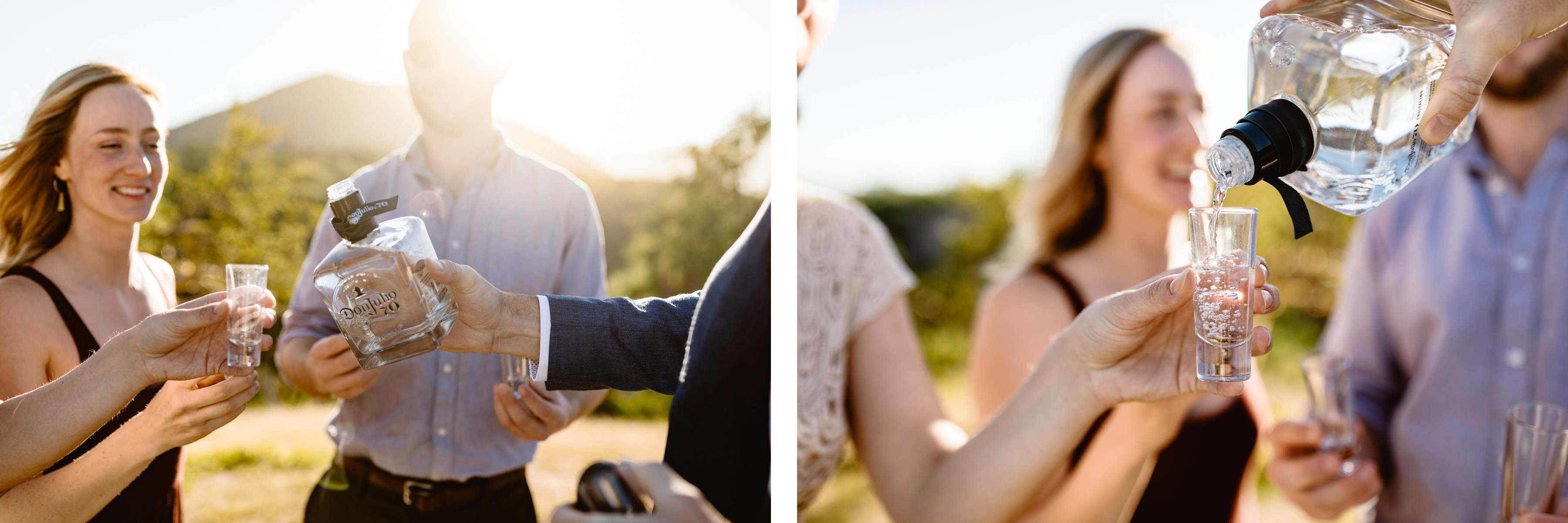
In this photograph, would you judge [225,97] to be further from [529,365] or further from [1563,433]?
[1563,433]

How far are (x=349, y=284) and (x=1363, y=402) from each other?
2.02m

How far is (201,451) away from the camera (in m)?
0.99

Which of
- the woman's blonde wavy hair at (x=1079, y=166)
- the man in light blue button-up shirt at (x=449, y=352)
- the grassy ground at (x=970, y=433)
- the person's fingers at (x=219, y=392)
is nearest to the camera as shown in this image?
the person's fingers at (x=219, y=392)

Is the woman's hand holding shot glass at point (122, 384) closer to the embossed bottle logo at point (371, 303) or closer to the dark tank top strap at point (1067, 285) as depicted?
the embossed bottle logo at point (371, 303)

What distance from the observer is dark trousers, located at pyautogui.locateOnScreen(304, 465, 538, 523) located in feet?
3.49

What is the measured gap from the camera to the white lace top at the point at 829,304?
1364mm

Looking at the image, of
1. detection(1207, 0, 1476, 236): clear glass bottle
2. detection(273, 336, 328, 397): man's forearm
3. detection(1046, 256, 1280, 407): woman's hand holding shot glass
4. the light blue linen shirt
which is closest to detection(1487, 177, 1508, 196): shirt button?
detection(1207, 0, 1476, 236): clear glass bottle

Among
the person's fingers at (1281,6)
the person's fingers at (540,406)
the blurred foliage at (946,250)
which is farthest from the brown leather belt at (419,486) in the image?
the blurred foliage at (946,250)

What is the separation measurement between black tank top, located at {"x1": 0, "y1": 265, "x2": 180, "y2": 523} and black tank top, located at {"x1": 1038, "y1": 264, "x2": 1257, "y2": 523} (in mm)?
1464

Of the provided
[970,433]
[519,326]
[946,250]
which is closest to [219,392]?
[519,326]

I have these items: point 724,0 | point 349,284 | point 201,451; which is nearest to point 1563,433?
point 724,0

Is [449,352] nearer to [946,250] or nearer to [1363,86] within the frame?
[1363,86]

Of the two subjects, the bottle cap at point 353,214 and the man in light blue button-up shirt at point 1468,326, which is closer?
the bottle cap at point 353,214

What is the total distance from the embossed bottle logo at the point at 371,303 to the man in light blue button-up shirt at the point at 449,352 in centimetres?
16
